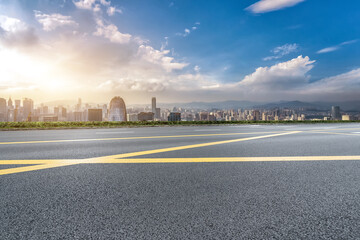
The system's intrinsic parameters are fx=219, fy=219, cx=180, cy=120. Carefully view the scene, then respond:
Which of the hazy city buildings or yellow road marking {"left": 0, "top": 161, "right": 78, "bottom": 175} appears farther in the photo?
the hazy city buildings

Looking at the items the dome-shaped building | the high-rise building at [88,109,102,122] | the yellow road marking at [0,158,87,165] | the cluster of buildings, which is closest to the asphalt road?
the yellow road marking at [0,158,87,165]

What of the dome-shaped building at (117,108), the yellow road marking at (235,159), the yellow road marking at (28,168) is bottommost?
the yellow road marking at (235,159)

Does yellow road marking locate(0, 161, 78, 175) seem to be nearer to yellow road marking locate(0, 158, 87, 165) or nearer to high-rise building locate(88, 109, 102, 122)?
yellow road marking locate(0, 158, 87, 165)

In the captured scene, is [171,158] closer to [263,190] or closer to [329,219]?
[263,190]

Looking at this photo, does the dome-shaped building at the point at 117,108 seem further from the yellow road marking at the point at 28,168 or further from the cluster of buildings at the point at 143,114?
the yellow road marking at the point at 28,168

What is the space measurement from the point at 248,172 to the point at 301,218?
6.63 feet

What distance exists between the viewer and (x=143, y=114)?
3506cm

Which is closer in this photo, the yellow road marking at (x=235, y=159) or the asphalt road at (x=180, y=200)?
the asphalt road at (x=180, y=200)

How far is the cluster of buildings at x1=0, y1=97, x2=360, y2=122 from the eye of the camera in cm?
3218

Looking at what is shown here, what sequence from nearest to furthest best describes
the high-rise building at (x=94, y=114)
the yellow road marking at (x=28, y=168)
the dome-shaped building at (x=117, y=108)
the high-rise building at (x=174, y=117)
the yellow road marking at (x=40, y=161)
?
1. the yellow road marking at (x=28, y=168)
2. the yellow road marking at (x=40, y=161)
3. the high-rise building at (x=174, y=117)
4. the high-rise building at (x=94, y=114)
5. the dome-shaped building at (x=117, y=108)

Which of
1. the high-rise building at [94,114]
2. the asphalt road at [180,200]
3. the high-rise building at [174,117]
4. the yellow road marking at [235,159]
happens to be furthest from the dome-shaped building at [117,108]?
the asphalt road at [180,200]

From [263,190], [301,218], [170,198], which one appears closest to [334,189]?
[263,190]

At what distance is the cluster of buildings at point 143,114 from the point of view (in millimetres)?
32181

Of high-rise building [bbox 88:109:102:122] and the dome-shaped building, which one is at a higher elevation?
the dome-shaped building
